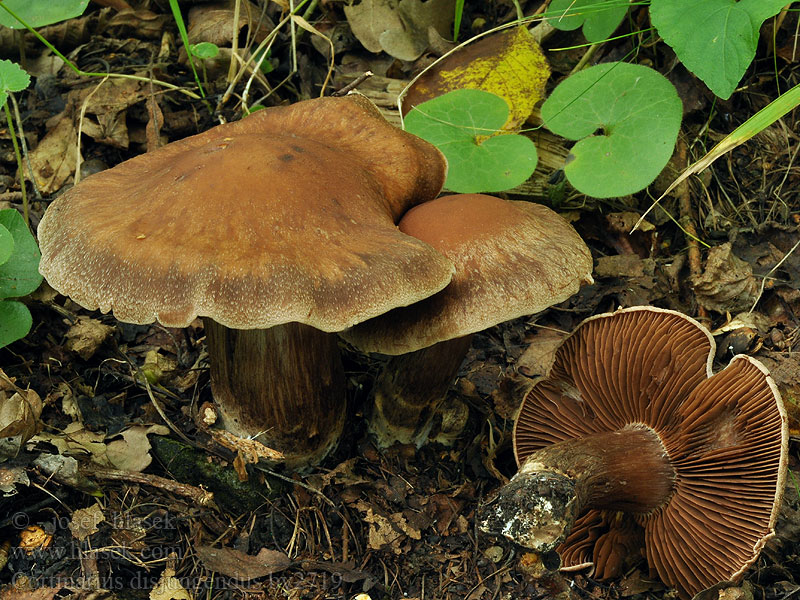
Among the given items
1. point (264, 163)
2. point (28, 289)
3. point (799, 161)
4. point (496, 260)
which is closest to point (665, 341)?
point (496, 260)

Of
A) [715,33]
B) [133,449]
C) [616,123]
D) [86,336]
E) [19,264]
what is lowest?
[133,449]

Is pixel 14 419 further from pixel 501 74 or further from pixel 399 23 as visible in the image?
pixel 399 23

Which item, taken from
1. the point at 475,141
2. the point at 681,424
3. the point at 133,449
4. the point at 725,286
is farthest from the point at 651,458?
the point at 133,449

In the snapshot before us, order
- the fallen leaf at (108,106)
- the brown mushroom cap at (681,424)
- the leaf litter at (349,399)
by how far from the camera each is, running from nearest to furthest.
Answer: the brown mushroom cap at (681,424)
the leaf litter at (349,399)
the fallen leaf at (108,106)

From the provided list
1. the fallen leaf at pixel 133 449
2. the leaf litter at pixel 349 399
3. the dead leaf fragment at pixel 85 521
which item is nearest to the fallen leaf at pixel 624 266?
the leaf litter at pixel 349 399

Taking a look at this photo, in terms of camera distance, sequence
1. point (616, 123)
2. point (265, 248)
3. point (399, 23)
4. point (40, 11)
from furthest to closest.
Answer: point (399, 23) → point (40, 11) → point (616, 123) → point (265, 248)

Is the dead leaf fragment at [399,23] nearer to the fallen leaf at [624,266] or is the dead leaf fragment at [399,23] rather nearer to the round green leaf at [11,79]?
the fallen leaf at [624,266]
